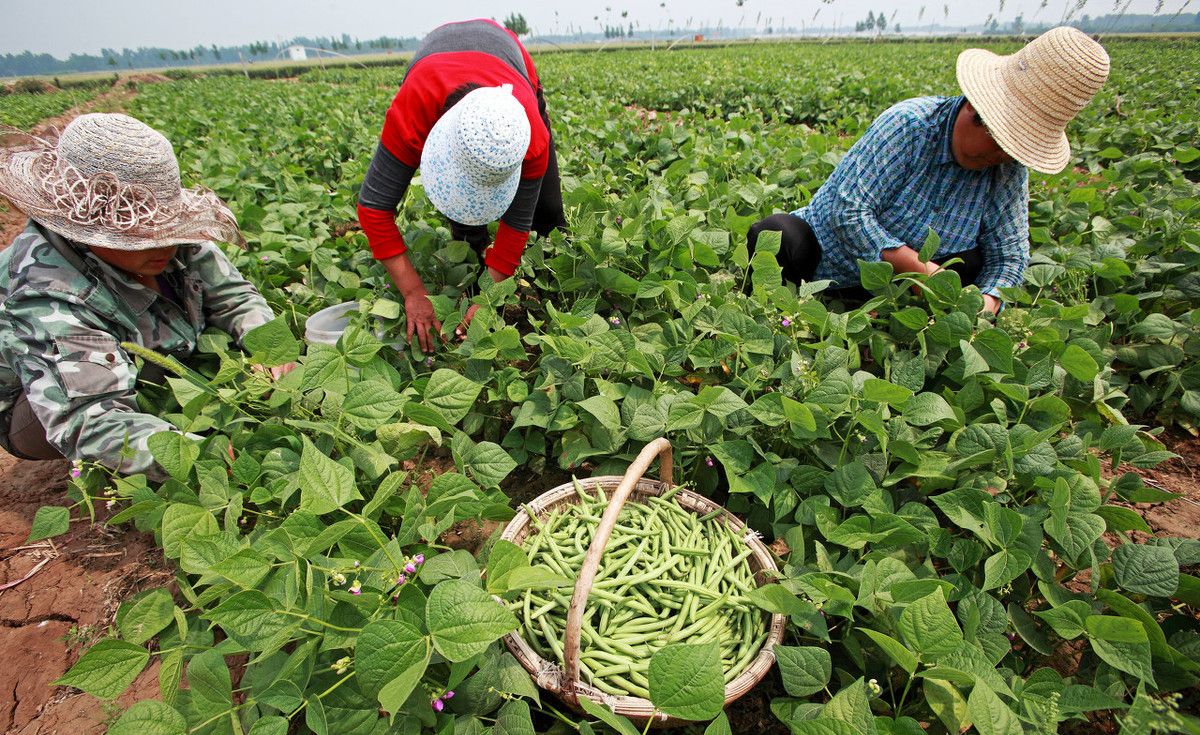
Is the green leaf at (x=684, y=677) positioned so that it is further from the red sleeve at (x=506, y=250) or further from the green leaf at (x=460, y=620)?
the red sleeve at (x=506, y=250)

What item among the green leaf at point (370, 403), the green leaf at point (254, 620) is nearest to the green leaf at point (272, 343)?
the green leaf at point (370, 403)

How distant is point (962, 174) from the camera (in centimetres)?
263

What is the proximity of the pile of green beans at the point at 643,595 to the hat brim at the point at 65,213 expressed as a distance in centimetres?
158

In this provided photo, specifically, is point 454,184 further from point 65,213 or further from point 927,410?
point 927,410

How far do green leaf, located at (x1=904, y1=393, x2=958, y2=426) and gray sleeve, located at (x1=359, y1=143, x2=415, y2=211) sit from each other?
2.07 m

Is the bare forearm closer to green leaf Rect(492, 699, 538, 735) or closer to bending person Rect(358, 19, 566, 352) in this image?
bending person Rect(358, 19, 566, 352)

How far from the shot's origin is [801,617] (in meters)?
→ 1.41

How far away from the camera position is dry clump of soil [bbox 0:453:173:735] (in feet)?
5.39

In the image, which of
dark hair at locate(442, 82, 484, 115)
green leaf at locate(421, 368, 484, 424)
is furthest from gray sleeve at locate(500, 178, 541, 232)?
green leaf at locate(421, 368, 484, 424)

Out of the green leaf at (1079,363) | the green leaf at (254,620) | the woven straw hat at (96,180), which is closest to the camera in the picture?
the green leaf at (254,620)

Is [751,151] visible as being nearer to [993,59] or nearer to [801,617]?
[993,59]

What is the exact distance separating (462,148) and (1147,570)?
89.4 inches

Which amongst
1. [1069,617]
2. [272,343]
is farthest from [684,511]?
[272,343]

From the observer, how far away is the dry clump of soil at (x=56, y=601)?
5.39 ft
